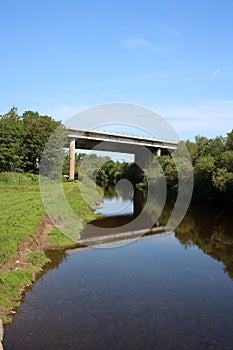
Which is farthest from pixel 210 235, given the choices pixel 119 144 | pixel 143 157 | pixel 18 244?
pixel 143 157

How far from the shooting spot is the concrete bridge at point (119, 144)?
62.8m

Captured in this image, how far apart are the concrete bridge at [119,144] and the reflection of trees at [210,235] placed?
3240 cm

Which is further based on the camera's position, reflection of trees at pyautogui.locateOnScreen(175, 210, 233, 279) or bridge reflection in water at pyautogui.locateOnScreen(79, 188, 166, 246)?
bridge reflection in water at pyautogui.locateOnScreen(79, 188, 166, 246)

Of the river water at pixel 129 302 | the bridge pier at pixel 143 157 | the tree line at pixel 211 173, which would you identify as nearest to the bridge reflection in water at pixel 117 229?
the river water at pixel 129 302

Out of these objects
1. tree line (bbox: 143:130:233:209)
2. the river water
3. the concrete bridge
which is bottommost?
the river water

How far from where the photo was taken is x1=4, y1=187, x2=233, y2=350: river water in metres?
10.2

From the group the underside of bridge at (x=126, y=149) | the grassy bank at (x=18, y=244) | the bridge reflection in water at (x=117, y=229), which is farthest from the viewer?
the underside of bridge at (x=126, y=149)

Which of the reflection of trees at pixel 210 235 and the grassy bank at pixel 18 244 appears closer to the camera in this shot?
the grassy bank at pixel 18 244

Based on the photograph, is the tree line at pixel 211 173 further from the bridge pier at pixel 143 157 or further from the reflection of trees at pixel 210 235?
the bridge pier at pixel 143 157

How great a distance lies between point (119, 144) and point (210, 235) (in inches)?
1851

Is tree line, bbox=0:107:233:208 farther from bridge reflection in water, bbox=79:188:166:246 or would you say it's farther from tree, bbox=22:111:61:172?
bridge reflection in water, bbox=79:188:166:246

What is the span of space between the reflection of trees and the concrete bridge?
32.4m

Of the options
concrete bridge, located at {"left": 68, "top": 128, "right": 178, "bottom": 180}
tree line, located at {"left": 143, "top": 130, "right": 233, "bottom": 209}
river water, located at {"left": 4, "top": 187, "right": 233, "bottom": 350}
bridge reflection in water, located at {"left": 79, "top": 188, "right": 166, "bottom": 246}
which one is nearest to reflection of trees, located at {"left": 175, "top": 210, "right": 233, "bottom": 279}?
river water, located at {"left": 4, "top": 187, "right": 233, "bottom": 350}

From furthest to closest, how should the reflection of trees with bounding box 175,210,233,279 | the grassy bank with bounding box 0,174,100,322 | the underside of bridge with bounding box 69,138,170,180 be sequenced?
1. the underside of bridge with bounding box 69,138,170,180
2. the reflection of trees with bounding box 175,210,233,279
3. the grassy bank with bounding box 0,174,100,322
